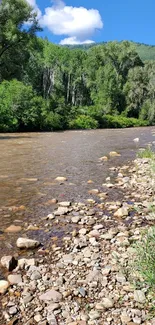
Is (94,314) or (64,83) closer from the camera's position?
(94,314)

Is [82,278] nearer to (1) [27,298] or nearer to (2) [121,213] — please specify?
(1) [27,298]

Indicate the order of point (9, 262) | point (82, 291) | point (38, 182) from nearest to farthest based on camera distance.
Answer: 1. point (82, 291)
2. point (9, 262)
3. point (38, 182)

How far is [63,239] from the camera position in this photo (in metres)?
4.81

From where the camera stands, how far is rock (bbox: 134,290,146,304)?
3.17m

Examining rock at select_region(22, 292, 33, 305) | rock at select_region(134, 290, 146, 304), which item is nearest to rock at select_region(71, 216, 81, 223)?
rock at select_region(22, 292, 33, 305)

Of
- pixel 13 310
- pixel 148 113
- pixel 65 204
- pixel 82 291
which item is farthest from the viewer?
pixel 148 113

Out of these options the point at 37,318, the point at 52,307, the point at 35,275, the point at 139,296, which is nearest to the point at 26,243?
the point at 35,275

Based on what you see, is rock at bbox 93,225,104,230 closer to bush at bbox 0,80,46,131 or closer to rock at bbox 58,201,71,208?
rock at bbox 58,201,71,208

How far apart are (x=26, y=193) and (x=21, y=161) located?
188 inches

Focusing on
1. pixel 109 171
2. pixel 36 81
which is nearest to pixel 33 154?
pixel 109 171

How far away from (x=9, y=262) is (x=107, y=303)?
137 cm

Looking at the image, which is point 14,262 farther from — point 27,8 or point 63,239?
point 27,8

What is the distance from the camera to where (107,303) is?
3207mm

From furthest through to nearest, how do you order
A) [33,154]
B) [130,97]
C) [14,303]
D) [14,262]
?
[130,97] → [33,154] → [14,262] → [14,303]
